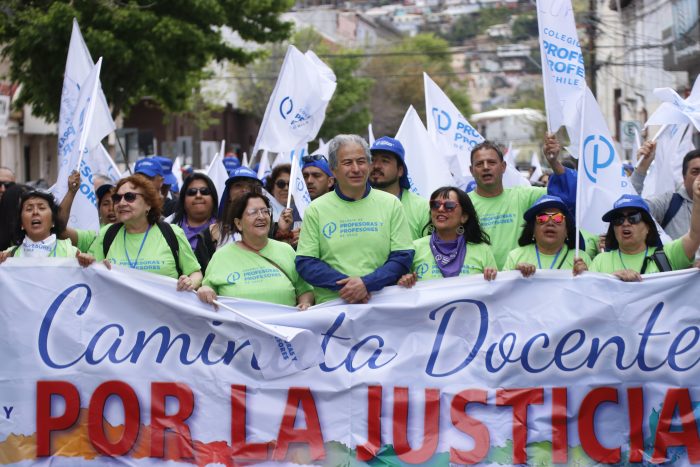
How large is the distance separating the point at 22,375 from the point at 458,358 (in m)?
2.36

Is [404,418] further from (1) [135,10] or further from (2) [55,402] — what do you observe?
(1) [135,10]

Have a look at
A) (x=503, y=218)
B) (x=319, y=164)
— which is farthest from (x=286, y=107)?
→ (x=503, y=218)

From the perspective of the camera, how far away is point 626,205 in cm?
649

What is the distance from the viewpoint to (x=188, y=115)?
1993 inches

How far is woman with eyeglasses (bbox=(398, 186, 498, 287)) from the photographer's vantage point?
6.52 meters

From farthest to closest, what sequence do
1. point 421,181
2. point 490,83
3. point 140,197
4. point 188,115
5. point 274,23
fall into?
point 490,83
point 188,115
point 274,23
point 421,181
point 140,197

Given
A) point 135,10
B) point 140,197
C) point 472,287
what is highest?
point 135,10

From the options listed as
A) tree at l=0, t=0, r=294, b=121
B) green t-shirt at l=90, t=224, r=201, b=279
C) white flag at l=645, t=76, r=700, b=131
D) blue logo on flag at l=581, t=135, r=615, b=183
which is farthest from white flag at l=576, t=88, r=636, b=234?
tree at l=0, t=0, r=294, b=121

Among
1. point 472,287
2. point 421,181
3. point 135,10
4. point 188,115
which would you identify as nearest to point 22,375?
point 472,287

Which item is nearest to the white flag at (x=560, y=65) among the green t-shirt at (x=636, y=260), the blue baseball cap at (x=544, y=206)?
the blue baseball cap at (x=544, y=206)

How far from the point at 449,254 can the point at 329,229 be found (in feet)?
2.40

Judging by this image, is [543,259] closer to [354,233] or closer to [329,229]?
[354,233]

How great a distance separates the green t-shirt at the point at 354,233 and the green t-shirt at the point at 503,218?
102 centimetres

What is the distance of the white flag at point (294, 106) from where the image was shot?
985 centimetres
